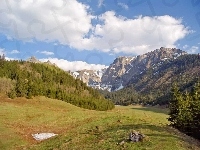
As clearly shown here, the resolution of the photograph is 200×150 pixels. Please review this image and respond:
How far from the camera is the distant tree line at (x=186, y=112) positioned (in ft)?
143

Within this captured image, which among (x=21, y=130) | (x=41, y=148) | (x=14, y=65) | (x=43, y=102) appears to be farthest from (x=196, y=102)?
(x=14, y=65)

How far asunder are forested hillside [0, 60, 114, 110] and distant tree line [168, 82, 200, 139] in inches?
1924

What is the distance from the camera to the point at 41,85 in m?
97.3

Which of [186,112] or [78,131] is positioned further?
[186,112]

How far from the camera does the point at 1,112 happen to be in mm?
61906

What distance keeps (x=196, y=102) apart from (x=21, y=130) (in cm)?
3084

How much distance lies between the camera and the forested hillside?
286 feet

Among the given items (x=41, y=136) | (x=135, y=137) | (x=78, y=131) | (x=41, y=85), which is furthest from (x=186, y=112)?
(x=41, y=85)

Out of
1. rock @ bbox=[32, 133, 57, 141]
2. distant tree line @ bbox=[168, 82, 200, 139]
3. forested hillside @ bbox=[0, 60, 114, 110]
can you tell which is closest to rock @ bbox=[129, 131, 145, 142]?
distant tree line @ bbox=[168, 82, 200, 139]

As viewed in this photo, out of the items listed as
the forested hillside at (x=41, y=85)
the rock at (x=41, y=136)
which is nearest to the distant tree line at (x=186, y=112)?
the rock at (x=41, y=136)

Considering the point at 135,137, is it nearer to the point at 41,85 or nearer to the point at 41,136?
the point at 41,136

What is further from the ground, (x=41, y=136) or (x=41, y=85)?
(x=41, y=85)

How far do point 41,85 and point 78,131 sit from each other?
190 feet

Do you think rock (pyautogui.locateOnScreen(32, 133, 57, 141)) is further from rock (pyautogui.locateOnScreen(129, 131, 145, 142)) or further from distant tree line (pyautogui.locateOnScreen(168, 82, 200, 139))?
distant tree line (pyautogui.locateOnScreen(168, 82, 200, 139))
